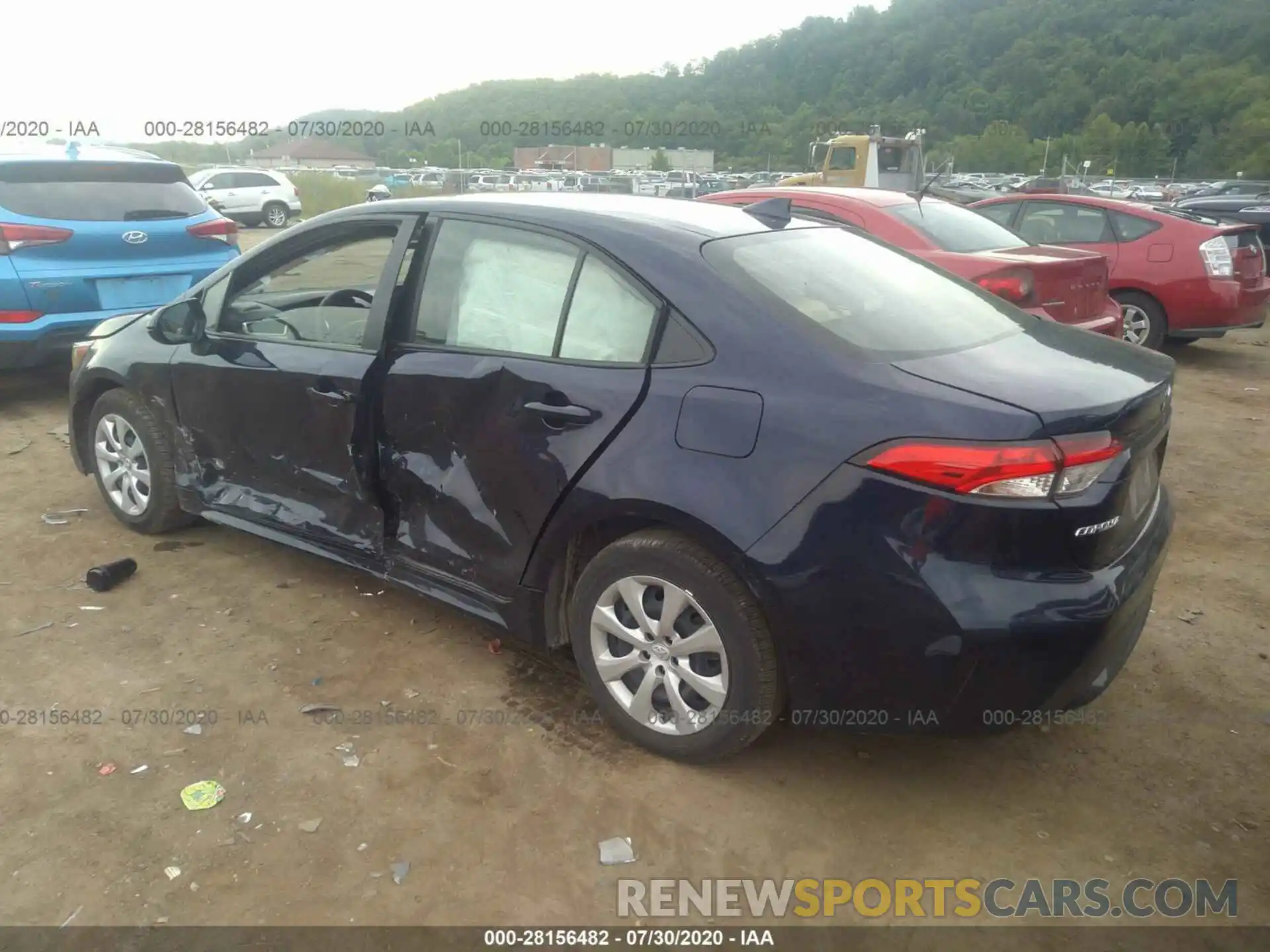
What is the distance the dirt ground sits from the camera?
2.37m

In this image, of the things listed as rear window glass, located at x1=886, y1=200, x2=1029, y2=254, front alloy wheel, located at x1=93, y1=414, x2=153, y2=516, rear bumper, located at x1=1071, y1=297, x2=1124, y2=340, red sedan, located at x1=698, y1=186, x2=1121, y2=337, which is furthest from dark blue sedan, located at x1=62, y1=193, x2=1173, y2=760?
rear bumper, located at x1=1071, y1=297, x2=1124, y2=340

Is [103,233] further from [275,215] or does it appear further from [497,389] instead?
[275,215]

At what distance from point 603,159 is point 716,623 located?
4998 centimetres

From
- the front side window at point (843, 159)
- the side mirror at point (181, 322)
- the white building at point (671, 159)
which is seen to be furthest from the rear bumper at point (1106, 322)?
the white building at point (671, 159)

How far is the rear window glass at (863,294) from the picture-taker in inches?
102

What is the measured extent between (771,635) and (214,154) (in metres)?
64.6

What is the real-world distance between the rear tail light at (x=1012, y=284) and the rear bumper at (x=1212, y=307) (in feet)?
10.6

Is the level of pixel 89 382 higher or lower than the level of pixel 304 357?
lower

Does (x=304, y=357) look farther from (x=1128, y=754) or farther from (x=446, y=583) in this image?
(x=1128, y=754)

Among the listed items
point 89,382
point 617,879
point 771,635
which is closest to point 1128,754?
point 771,635

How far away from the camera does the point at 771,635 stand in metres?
2.49

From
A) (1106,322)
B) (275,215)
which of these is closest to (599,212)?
(1106,322)

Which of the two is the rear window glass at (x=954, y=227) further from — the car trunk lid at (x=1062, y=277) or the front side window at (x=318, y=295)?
the front side window at (x=318, y=295)

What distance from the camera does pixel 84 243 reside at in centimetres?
599
